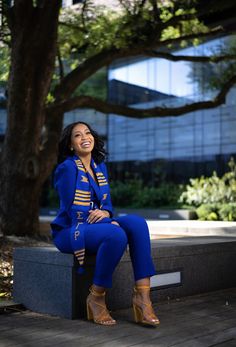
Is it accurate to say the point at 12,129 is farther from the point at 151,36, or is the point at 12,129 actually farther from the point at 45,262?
the point at 45,262

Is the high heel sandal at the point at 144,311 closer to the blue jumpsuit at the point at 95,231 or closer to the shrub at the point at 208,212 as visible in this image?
the blue jumpsuit at the point at 95,231

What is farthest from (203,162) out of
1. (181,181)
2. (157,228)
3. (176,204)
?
(157,228)

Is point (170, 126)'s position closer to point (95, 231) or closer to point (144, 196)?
point (144, 196)

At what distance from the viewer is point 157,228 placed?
1311 centimetres

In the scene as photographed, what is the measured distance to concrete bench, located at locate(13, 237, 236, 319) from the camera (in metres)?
4.42

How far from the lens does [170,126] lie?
32.1 m

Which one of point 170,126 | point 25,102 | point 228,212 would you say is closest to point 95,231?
point 25,102

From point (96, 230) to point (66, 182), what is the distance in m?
0.51

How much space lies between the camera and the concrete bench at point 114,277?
4.42m

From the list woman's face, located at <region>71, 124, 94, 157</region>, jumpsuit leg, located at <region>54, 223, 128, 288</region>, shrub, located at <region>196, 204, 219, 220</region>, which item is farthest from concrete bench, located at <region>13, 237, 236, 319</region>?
shrub, located at <region>196, 204, 219, 220</region>

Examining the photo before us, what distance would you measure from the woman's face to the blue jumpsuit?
0.30 feet

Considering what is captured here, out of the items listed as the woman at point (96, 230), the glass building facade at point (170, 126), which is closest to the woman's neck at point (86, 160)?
the woman at point (96, 230)

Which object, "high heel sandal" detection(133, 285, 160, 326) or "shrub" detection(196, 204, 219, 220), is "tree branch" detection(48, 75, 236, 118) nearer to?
"shrub" detection(196, 204, 219, 220)

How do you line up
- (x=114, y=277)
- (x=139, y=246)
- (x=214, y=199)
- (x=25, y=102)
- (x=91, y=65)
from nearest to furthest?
(x=139, y=246) → (x=114, y=277) → (x=25, y=102) → (x=91, y=65) → (x=214, y=199)
